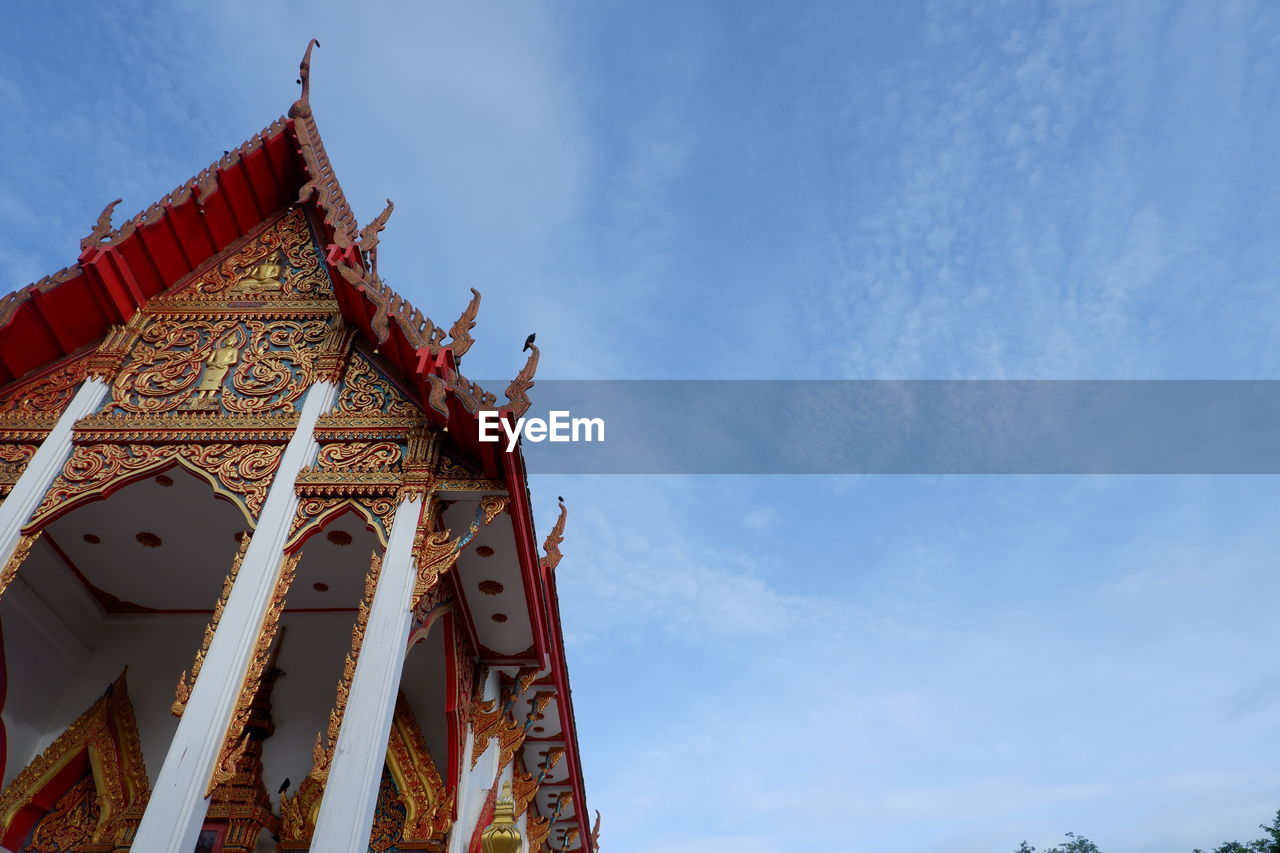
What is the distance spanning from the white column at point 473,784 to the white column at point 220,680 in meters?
2.58

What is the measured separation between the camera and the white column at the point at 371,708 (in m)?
5.08

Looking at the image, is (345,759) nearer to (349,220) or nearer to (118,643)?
(349,220)

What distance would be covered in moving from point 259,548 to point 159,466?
1.22 metres

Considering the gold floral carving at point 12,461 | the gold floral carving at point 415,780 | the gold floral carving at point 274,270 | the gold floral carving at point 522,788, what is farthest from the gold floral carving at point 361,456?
the gold floral carving at point 522,788

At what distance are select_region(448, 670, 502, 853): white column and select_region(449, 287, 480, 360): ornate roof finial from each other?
10.9 feet

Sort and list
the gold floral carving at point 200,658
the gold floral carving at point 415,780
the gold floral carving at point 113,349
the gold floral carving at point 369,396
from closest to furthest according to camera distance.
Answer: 1. the gold floral carving at point 200,658
2. the gold floral carving at point 369,396
3. the gold floral carving at point 113,349
4. the gold floral carving at point 415,780

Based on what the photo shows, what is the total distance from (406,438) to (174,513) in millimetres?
2582

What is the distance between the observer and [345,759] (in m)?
5.30

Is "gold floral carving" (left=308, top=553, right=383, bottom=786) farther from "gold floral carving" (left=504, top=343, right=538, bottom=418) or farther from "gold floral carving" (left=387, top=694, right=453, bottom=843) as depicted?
"gold floral carving" (left=387, top=694, right=453, bottom=843)

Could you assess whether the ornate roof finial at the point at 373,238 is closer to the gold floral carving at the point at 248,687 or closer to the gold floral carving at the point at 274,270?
the gold floral carving at the point at 274,270

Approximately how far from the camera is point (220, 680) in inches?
220

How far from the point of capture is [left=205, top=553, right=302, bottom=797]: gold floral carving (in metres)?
5.32

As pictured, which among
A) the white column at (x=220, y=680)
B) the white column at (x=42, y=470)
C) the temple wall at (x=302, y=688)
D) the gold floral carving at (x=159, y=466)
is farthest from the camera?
the temple wall at (x=302, y=688)

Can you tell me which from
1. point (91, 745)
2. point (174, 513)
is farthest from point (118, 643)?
point (174, 513)
